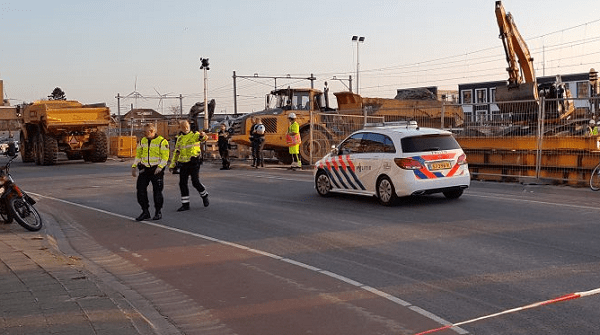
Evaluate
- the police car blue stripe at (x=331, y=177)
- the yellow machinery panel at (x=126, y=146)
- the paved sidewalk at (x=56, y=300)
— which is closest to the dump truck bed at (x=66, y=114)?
the yellow machinery panel at (x=126, y=146)

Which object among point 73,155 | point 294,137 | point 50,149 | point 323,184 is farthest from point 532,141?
point 73,155

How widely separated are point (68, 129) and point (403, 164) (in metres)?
20.9

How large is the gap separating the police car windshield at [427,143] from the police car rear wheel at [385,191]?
713mm

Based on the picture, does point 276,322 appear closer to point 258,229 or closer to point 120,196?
point 258,229

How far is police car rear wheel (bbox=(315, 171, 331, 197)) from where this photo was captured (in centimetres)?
1589

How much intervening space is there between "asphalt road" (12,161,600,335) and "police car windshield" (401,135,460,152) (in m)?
1.08

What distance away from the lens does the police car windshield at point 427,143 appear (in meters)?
13.9

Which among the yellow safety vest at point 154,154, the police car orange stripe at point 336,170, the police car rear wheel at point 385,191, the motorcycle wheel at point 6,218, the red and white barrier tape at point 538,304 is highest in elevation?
the yellow safety vest at point 154,154

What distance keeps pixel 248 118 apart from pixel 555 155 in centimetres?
1302

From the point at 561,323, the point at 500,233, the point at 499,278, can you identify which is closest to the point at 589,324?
the point at 561,323

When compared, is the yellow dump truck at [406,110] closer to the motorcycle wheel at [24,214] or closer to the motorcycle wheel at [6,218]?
the motorcycle wheel at [24,214]

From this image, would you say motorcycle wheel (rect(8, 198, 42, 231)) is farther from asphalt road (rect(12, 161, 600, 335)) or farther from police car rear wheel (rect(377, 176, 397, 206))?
police car rear wheel (rect(377, 176, 397, 206))

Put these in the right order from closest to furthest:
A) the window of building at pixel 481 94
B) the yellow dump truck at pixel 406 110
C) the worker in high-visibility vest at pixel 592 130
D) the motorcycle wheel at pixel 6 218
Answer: the motorcycle wheel at pixel 6 218 < the worker in high-visibility vest at pixel 592 130 < the yellow dump truck at pixel 406 110 < the window of building at pixel 481 94

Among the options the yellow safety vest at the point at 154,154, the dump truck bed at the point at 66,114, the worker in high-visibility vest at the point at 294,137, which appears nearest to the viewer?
the yellow safety vest at the point at 154,154
